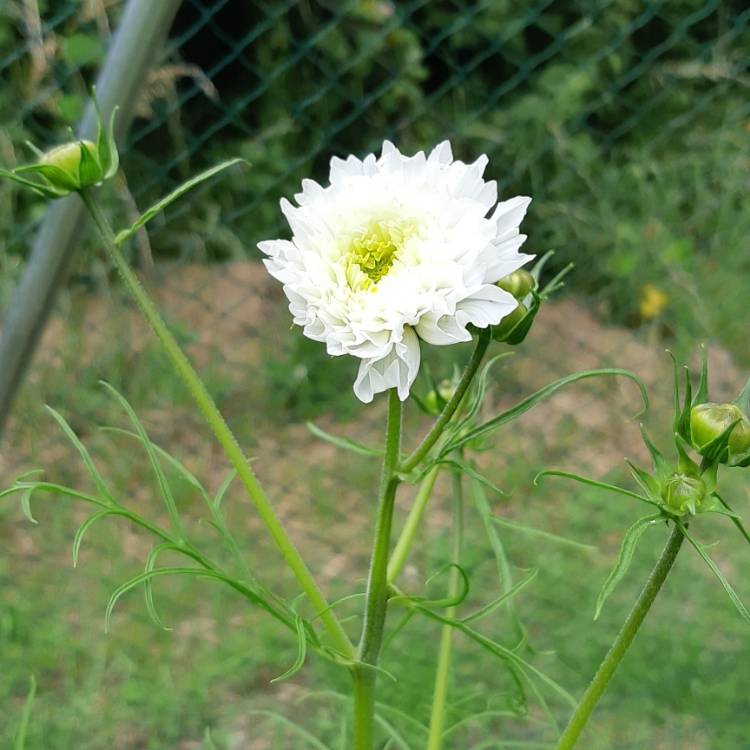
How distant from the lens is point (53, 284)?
1.08 metres

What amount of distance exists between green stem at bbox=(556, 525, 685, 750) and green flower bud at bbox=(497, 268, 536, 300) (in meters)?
0.12

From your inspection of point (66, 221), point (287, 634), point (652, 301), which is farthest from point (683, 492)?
point (652, 301)

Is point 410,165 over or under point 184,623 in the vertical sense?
over

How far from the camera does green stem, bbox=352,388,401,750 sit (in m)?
0.49

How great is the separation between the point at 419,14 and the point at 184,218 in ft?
2.31

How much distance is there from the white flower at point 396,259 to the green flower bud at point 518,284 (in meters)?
0.03

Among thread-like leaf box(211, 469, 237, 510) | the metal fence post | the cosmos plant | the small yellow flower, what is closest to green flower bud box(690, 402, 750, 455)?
the cosmos plant

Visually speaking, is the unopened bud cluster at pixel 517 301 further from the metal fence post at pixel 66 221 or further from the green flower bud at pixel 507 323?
the metal fence post at pixel 66 221

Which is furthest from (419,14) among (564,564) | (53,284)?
(53,284)

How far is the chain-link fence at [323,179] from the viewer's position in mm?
1889

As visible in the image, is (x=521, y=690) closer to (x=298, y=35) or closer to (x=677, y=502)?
(x=677, y=502)

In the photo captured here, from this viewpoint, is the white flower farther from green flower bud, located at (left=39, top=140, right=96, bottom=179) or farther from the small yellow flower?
the small yellow flower

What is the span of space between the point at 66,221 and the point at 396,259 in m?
0.64

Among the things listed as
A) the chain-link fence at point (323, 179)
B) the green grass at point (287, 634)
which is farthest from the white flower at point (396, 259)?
the chain-link fence at point (323, 179)
